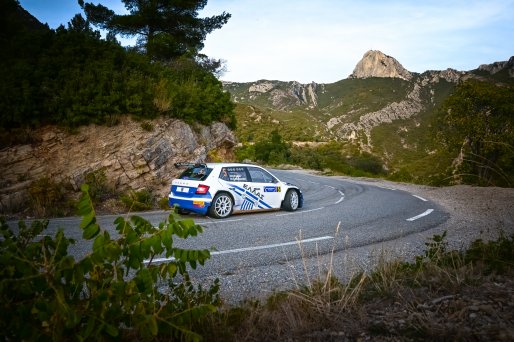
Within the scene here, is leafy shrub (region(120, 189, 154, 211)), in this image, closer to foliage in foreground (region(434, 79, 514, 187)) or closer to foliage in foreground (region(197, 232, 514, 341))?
foliage in foreground (region(197, 232, 514, 341))

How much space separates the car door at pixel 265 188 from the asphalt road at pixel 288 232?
18.5 inches

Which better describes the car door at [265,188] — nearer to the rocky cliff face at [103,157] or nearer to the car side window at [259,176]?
the car side window at [259,176]

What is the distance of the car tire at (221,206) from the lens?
30.8 ft

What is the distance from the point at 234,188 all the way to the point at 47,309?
27.9ft

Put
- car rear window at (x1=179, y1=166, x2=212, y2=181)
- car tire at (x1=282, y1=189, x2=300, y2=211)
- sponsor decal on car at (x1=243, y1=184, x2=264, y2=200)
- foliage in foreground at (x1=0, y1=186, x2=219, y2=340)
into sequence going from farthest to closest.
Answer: car tire at (x1=282, y1=189, x2=300, y2=211)
sponsor decal on car at (x1=243, y1=184, x2=264, y2=200)
car rear window at (x1=179, y1=166, x2=212, y2=181)
foliage in foreground at (x1=0, y1=186, x2=219, y2=340)

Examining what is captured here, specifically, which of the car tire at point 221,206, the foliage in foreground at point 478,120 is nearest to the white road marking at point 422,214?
the car tire at point 221,206

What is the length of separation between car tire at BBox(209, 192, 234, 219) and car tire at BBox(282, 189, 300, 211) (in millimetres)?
2053

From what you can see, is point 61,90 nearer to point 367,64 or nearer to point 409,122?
point 409,122

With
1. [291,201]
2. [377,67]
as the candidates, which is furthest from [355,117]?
[291,201]

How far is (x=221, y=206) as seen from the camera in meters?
9.66

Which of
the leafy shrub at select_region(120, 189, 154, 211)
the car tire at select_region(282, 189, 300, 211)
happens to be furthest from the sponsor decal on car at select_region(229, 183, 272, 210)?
the leafy shrub at select_region(120, 189, 154, 211)

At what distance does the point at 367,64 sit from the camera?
512 ft

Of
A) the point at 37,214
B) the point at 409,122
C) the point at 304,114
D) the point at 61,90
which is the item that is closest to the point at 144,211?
the point at 37,214

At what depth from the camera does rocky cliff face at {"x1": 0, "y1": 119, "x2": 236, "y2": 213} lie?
10664 mm
